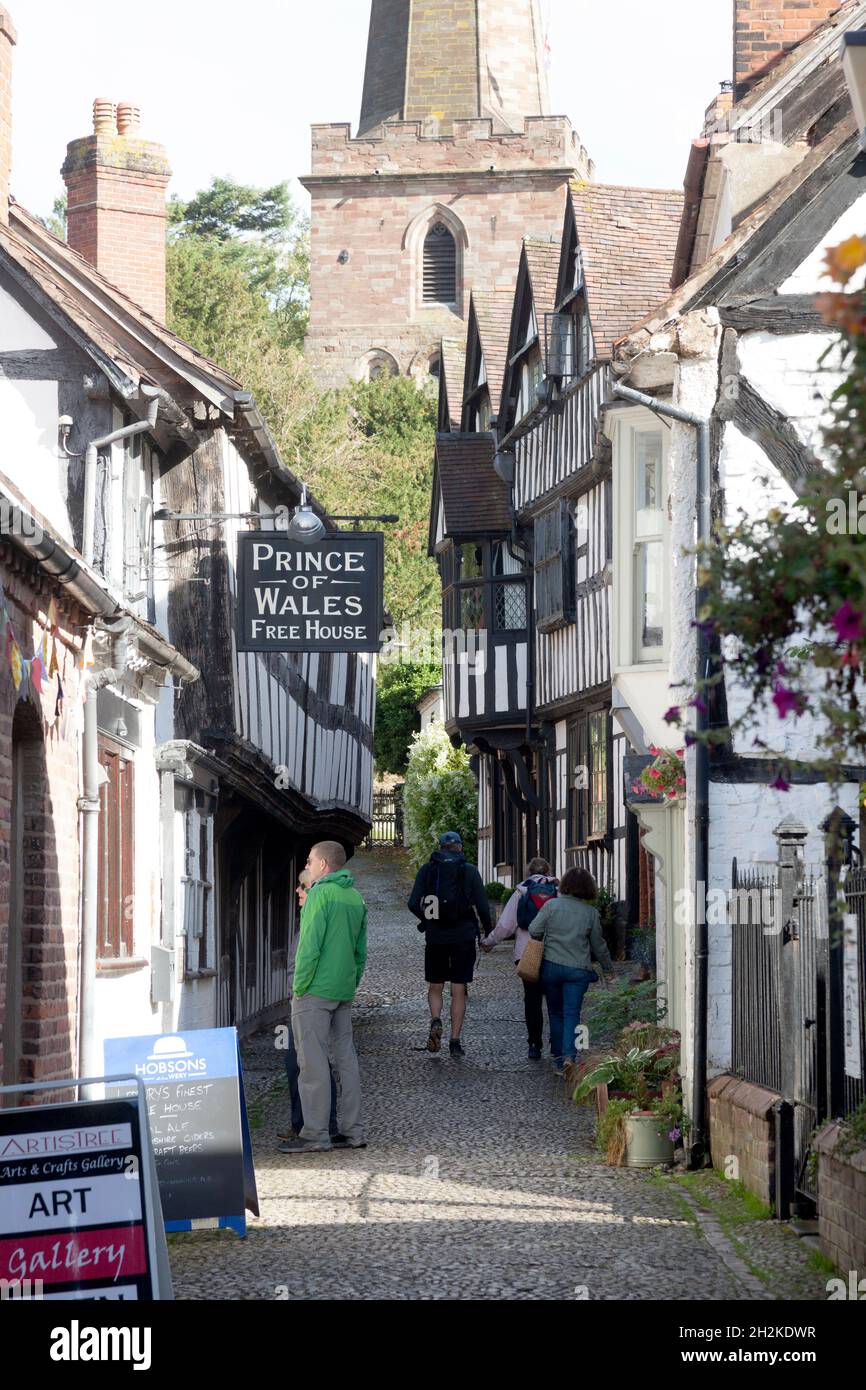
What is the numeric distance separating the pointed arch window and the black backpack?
47.3m

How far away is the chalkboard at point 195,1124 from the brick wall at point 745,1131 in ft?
7.77

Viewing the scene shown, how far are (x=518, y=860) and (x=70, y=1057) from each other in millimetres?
21646

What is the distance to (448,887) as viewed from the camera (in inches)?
571

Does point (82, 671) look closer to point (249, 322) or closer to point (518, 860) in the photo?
point (518, 860)

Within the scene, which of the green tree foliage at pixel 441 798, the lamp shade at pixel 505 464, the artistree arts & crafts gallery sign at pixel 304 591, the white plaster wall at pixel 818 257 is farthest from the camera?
the green tree foliage at pixel 441 798

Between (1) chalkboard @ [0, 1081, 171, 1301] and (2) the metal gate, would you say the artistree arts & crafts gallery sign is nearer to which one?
(1) chalkboard @ [0, 1081, 171, 1301]

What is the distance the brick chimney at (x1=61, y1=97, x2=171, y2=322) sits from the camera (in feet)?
55.4

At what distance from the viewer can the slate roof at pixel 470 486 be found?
29.2 meters

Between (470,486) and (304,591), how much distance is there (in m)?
15.5

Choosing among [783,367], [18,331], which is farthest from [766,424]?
[18,331]

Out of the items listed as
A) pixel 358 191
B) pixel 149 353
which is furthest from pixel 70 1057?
pixel 358 191

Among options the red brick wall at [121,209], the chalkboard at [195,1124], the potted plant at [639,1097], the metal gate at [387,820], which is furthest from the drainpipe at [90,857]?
the metal gate at [387,820]

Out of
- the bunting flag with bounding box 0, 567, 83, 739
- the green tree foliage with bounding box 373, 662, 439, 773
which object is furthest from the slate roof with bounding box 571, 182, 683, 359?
the green tree foliage with bounding box 373, 662, 439, 773

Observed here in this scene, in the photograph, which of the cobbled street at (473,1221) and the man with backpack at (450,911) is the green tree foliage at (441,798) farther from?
the cobbled street at (473,1221)
